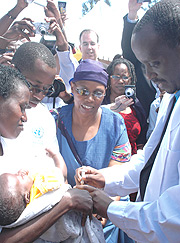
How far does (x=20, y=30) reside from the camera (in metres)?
2.94

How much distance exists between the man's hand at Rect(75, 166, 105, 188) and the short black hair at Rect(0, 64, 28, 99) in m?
0.92

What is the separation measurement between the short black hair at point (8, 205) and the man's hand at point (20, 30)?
6.40ft

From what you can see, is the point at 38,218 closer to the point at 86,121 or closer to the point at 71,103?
the point at 86,121

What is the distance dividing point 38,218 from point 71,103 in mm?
1698

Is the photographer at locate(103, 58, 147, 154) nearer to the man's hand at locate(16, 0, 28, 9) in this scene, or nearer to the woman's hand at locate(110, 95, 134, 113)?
the woman's hand at locate(110, 95, 134, 113)

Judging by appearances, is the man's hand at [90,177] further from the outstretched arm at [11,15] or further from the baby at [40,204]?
the outstretched arm at [11,15]

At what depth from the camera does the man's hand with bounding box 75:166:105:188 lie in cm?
221

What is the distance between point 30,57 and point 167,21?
1.41m

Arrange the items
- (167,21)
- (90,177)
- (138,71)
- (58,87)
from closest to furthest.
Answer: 1. (167,21)
2. (90,177)
3. (58,87)
4. (138,71)

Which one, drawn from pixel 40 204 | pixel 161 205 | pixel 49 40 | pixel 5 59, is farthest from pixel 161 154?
pixel 49 40

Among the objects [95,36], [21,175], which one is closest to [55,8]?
[95,36]

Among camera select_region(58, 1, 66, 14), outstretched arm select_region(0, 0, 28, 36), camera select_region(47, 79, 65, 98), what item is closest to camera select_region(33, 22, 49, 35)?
outstretched arm select_region(0, 0, 28, 36)

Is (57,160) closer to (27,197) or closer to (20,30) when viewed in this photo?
(27,197)

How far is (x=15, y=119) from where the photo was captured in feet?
5.70
